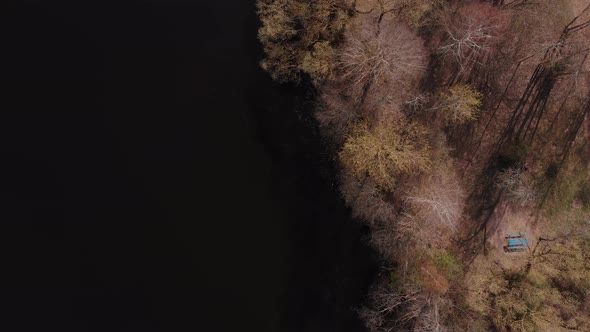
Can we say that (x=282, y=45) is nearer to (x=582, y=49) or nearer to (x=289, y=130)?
(x=289, y=130)

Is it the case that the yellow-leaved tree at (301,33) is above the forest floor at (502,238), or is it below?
above

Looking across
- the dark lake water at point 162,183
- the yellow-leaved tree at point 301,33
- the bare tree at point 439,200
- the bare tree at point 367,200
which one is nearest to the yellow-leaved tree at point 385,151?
the bare tree at point 367,200

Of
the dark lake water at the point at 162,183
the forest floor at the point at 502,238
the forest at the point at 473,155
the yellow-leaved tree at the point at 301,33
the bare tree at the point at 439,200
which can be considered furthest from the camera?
the forest floor at the point at 502,238

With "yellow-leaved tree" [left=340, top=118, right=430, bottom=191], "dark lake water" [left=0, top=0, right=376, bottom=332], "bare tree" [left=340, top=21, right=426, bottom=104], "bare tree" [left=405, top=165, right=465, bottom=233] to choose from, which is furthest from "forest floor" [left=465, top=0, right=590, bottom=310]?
"bare tree" [left=340, top=21, right=426, bottom=104]

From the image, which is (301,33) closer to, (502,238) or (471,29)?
(471,29)

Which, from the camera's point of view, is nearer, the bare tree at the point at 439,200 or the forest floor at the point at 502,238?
the bare tree at the point at 439,200

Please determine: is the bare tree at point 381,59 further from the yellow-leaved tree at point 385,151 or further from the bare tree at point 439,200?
the bare tree at point 439,200

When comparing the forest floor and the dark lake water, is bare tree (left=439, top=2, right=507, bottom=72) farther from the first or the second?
the dark lake water

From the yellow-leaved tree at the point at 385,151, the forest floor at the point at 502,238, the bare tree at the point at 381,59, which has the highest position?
the bare tree at the point at 381,59

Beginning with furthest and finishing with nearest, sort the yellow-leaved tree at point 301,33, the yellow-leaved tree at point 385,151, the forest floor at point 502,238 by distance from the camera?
the forest floor at point 502,238
the yellow-leaved tree at point 385,151
the yellow-leaved tree at point 301,33
